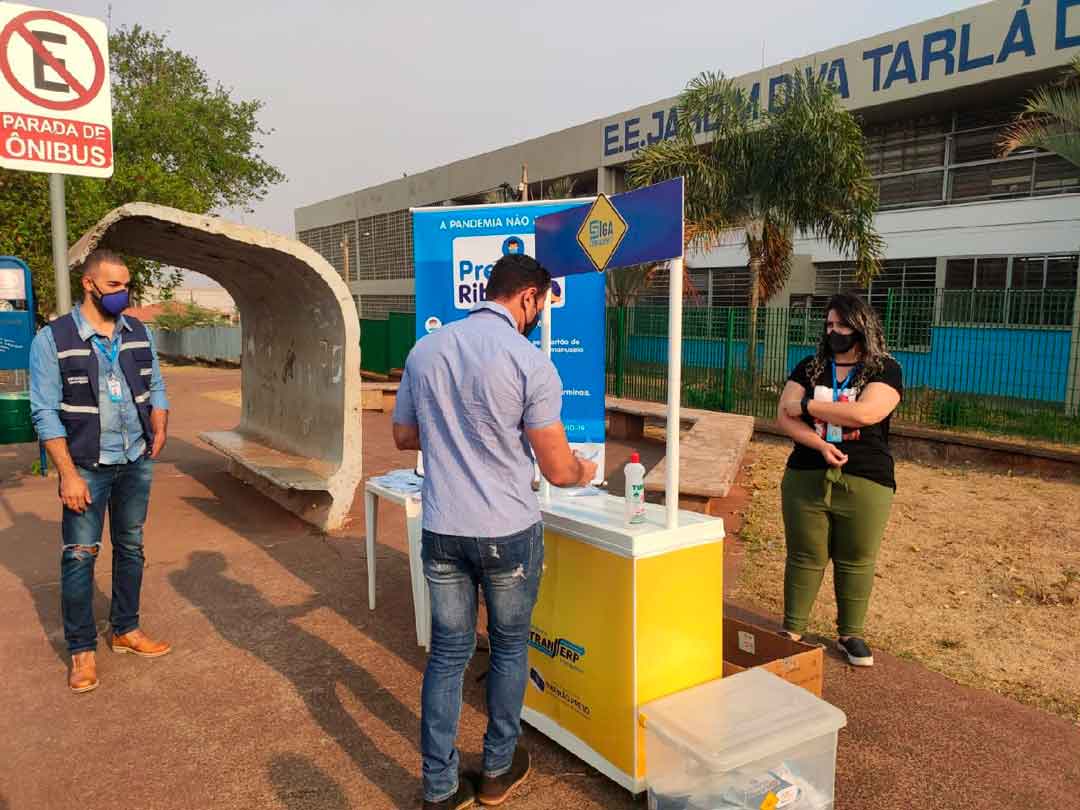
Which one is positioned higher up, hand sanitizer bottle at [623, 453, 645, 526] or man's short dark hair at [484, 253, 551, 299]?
man's short dark hair at [484, 253, 551, 299]

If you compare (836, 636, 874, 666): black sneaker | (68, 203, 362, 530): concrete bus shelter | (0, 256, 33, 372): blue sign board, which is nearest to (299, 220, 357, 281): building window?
(0, 256, 33, 372): blue sign board

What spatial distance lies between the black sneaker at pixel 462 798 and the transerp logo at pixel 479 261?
3.09 m

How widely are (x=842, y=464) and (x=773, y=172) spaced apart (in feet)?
35.9

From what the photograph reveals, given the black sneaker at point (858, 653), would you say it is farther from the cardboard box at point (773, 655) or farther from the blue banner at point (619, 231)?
the blue banner at point (619, 231)

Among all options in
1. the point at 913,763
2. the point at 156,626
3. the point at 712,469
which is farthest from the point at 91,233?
the point at 913,763

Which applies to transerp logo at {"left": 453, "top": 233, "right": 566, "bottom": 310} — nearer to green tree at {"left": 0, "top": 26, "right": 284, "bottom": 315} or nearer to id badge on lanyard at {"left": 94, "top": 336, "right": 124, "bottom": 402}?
id badge on lanyard at {"left": 94, "top": 336, "right": 124, "bottom": 402}

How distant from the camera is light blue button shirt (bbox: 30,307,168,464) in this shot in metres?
3.60

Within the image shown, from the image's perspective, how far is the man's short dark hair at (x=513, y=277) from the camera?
2.65m

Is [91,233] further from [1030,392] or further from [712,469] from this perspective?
[1030,392]

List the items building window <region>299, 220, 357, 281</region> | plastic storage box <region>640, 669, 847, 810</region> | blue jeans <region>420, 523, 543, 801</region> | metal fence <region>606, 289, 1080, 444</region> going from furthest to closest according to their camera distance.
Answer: building window <region>299, 220, 357, 281</region> < metal fence <region>606, 289, 1080, 444</region> < blue jeans <region>420, 523, 543, 801</region> < plastic storage box <region>640, 669, 847, 810</region>

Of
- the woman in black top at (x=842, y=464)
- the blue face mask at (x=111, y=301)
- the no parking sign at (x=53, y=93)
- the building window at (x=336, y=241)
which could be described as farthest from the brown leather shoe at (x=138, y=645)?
the building window at (x=336, y=241)

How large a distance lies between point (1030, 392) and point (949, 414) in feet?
3.18

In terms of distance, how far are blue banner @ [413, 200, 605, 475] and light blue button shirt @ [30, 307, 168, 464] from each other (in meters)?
1.88

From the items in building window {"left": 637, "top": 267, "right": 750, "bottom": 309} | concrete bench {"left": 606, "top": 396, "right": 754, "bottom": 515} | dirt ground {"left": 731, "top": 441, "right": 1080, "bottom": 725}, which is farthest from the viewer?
building window {"left": 637, "top": 267, "right": 750, "bottom": 309}
